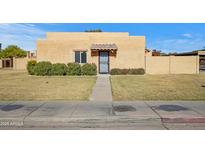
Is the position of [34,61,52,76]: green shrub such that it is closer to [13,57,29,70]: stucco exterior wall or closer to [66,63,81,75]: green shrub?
[66,63,81,75]: green shrub

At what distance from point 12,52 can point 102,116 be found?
227 ft

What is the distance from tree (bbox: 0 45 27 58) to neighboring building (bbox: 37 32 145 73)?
45841 millimetres

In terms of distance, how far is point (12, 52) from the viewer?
73875 millimetres

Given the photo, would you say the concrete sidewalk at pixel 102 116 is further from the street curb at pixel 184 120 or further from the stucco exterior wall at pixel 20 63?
the stucco exterior wall at pixel 20 63

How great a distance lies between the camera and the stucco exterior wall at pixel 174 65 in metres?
31.4

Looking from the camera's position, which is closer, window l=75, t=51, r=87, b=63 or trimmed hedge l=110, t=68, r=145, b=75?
trimmed hedge l=110, t=68, r=145, b=75

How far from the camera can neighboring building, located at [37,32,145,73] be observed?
2953cm

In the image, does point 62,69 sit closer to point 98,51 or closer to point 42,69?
point 42,69

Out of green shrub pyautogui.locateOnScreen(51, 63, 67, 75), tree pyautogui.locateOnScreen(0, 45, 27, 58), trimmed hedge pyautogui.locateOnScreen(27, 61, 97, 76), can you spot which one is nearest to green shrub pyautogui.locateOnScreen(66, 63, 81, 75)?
trimmed hedge pyautogui.locateOnScreen(27, 61, 97, 76)

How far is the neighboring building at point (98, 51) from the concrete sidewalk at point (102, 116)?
19154mm

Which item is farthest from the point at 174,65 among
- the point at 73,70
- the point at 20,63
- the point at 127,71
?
the point at 20,63
